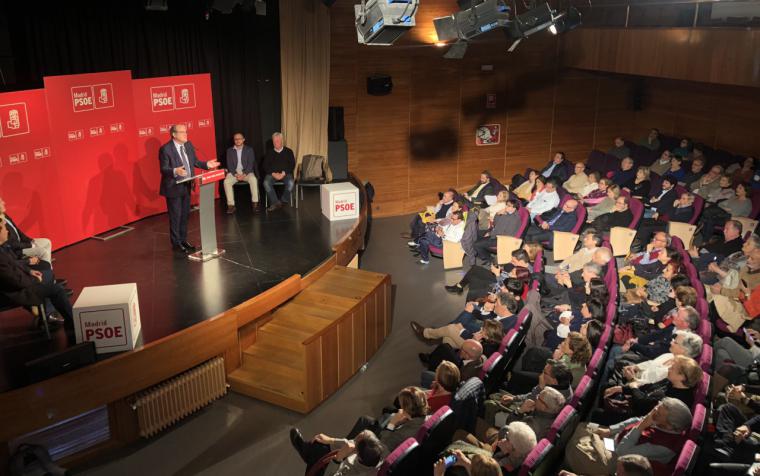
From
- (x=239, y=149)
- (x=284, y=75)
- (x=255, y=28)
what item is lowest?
(x=239, y=149)

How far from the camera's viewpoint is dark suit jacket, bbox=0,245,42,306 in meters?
4.68

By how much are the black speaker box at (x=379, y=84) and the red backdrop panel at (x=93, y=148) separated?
3.55 m

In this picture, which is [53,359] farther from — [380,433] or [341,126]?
[341,126]

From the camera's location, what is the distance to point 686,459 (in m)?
3.59

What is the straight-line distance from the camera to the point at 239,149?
8.49 metres

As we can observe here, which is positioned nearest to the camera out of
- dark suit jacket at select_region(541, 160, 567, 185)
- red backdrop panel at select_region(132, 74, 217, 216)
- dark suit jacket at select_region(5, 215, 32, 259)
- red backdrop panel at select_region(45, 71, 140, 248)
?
dark suit jacket at select_region(5, 215, 32, 259)

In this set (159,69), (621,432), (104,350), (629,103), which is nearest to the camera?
(621,432)

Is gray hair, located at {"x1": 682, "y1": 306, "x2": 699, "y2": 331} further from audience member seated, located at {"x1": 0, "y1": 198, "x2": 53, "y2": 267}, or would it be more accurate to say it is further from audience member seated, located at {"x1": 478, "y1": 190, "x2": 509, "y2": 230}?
audience member seated, located at {"x1": 0, "y1": 198, "x2": 53, "y2": 267}

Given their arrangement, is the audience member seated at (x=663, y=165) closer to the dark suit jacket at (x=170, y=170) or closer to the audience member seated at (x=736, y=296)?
the audience member seated at (x=736, y=296)

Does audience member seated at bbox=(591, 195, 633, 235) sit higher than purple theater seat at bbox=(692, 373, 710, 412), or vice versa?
audience member seated at bbox=(591, 195, 633, 235)

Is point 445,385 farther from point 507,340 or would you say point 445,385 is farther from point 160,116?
point 160,116

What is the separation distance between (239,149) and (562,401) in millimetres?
5594

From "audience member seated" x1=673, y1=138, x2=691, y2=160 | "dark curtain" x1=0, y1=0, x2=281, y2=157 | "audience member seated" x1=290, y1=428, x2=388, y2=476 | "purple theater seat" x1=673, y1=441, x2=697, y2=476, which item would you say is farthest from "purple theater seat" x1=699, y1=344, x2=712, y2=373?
"dark curtain" x1=0, y1=0, x2=281, y2=157

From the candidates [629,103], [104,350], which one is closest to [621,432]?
[104,350]
